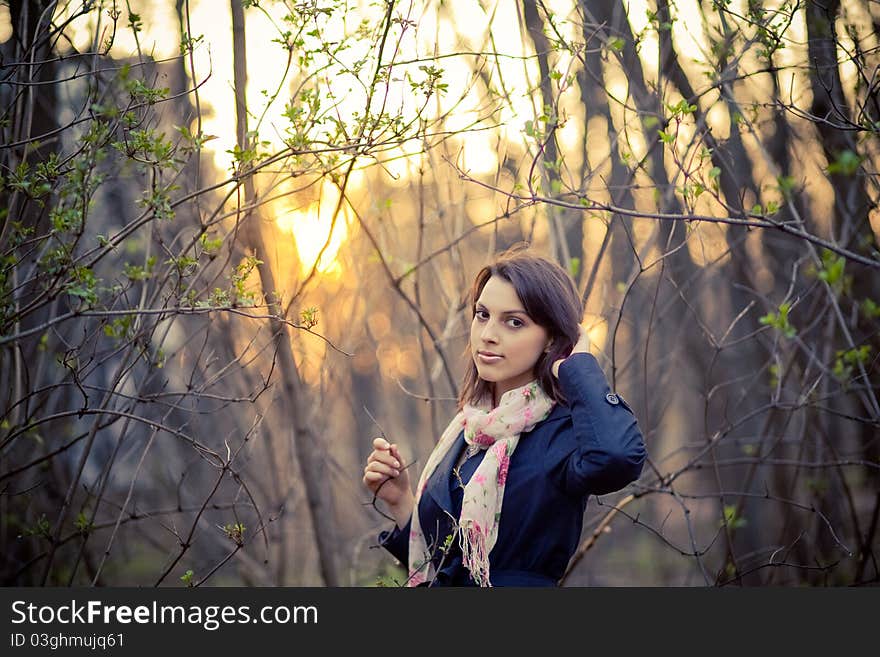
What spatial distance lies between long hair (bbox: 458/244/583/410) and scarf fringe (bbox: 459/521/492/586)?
1.49ft

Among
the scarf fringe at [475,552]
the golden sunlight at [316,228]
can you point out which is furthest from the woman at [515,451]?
the golden sunlight at [316,228]

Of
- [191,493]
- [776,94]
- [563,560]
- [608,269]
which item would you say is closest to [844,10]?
[776,94]

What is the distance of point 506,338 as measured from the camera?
2.33m

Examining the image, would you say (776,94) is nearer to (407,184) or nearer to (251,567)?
(407,184)

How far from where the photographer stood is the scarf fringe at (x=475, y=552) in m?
2.20

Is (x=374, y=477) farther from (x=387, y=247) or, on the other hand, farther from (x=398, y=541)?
(x=387, y=247)

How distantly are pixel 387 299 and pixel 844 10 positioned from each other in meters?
3.43

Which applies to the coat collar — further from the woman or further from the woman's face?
the woman's face

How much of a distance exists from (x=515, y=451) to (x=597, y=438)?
13.7 inches

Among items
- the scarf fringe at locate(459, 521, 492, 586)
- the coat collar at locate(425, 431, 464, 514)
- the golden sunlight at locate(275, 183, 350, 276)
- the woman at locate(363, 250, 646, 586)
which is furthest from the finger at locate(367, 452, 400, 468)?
the golden sunlight at locate(275, 183, 350, 276)

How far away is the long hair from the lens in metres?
2.32

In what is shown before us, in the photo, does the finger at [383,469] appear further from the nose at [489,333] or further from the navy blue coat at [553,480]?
the nose at [489,333]

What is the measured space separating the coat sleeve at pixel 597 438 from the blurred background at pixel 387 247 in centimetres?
52

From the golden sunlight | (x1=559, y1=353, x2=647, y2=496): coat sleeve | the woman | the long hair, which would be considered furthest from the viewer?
the golden sunlight
